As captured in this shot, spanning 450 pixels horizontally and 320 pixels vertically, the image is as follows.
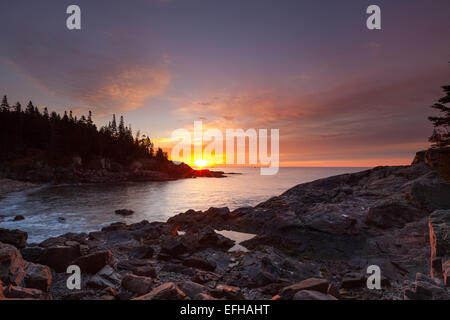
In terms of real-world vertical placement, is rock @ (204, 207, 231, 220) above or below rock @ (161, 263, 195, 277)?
below

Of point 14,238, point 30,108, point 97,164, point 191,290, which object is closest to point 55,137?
point 97,164

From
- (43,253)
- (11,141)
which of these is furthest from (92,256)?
(11,141)

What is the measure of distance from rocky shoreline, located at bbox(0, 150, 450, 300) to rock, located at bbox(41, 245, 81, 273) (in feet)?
0.13

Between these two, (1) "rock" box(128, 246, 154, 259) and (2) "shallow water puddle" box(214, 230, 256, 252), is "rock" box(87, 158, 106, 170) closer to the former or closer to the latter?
(2) "shallow water puddle" box(214, 230, 256, 252)

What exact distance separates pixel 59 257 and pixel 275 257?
9.94 meters

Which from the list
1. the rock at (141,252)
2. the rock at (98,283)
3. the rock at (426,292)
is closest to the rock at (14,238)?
the rock at (141,252)

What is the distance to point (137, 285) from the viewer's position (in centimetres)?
688

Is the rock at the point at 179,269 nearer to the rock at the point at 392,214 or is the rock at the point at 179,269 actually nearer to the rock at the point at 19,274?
the rock at the point at 19,274

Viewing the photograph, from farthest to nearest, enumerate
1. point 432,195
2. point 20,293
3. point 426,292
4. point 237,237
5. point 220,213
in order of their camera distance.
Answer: point 220,213
point 237,237
point 432,195
point 426,292
point 20,293

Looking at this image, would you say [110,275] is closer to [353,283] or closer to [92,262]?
[92,262]

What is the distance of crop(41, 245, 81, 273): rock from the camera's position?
26.2 ft

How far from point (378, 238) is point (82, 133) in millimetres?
107473

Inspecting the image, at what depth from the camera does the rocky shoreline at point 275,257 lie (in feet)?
21.1

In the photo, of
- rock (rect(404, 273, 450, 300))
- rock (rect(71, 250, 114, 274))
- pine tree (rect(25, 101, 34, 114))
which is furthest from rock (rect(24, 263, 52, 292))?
pine tree (rect(25, 101, 34, 114))
